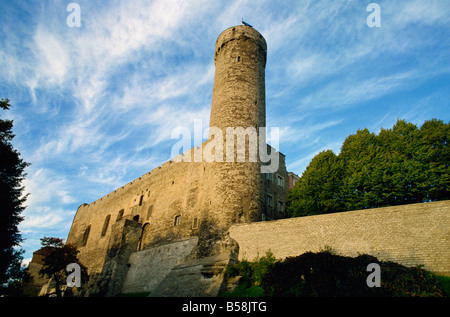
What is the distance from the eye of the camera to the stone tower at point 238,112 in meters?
16.2

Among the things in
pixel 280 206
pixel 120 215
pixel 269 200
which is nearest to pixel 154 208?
pixel 120 215

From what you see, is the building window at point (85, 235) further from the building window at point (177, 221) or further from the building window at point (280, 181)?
the building window at point (280, 181)

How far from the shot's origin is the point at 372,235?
466 inches

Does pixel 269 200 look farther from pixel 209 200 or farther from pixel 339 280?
pixel 339 280

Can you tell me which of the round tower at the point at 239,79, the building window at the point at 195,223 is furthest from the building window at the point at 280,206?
the round tower at the point at 239,79

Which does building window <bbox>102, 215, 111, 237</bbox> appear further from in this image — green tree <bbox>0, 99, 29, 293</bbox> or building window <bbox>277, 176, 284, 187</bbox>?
building window <bbox>277, 176, 284, 187</bbox>

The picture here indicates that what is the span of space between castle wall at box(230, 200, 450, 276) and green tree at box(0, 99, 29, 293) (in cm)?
1291

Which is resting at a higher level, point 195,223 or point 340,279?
point 195,223

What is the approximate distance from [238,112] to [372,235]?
1035 centimetres

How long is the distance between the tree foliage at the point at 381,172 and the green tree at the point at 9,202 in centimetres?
1782

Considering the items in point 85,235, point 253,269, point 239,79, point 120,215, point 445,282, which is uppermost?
point 239,79

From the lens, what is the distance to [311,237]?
43.2ft

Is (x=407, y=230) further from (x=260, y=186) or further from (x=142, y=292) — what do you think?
(x=142, y=292)
